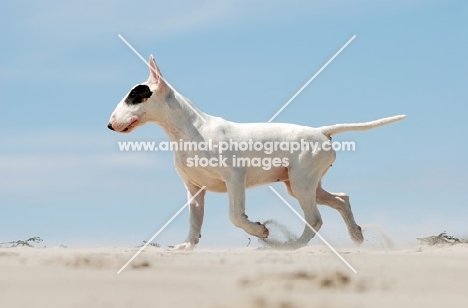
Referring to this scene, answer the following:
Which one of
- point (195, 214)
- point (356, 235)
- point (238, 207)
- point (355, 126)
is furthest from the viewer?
point (356, 235)

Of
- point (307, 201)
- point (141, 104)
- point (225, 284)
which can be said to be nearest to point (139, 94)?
point (141, 104)

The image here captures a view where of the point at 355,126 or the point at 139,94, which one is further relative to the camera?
the point at 355,126

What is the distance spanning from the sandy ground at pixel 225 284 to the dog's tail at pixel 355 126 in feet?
14.1

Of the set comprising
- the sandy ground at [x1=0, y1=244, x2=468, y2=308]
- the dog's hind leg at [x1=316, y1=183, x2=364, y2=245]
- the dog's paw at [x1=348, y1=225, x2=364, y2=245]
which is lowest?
the sandy ground at [x1=0, y1=244, x2=468, y2=308]

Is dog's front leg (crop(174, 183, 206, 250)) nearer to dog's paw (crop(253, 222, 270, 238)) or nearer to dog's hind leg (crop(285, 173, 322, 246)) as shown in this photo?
dog's paw (crop(253, 222, 270, 238))

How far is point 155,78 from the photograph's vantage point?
9.29m

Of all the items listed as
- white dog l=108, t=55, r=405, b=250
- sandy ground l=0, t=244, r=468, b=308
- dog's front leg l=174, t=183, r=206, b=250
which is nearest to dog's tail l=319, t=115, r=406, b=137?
white dog l=108, t=55, r=405, b=250

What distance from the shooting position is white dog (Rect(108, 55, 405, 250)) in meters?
8.98

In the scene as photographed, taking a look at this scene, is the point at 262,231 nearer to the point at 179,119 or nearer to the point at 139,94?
the point at 179,119

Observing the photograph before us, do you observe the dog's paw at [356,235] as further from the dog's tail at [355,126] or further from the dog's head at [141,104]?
the dog's head at [141,104]

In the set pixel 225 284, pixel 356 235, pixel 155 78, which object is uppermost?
pixel 155 78

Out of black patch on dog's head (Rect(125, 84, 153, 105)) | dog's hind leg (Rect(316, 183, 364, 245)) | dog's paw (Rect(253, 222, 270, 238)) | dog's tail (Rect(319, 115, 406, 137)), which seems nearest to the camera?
dog's paw (Rect(253, 222, 270, 238))

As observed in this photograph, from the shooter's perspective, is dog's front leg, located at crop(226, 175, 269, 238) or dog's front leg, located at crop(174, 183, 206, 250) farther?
dog's front leg, located at crop(174, 183, 206, 250)

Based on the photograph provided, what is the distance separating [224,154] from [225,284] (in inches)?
182
